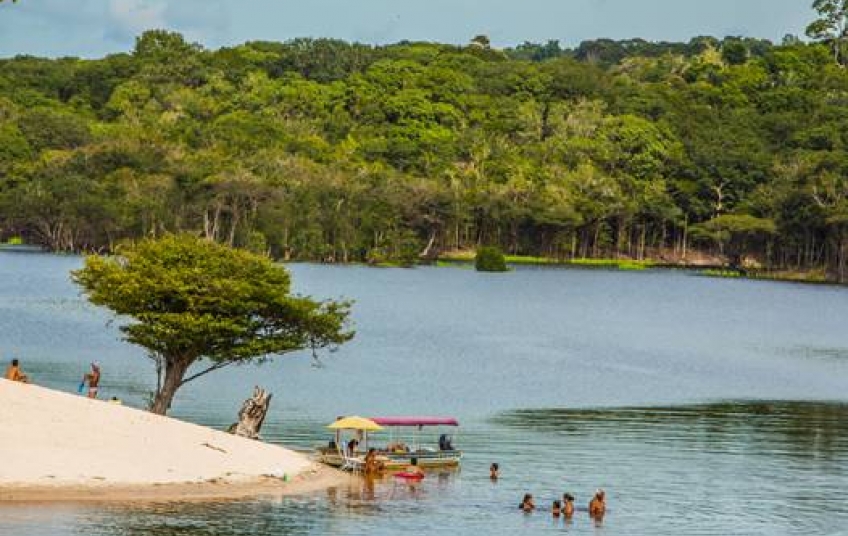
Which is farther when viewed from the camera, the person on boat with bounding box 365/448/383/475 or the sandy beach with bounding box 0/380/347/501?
the person on boat with bounding box 365/448/383/475

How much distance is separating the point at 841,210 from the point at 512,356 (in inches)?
3964

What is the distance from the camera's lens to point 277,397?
71562 millimetres

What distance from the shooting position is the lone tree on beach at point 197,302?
55.1 m

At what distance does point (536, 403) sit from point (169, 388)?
2333cm

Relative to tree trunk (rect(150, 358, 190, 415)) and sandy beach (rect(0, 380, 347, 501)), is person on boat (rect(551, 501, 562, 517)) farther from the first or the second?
tree trunk (rect(150, 358, 190, 415))

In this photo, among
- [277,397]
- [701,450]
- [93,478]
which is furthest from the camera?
[277,397]

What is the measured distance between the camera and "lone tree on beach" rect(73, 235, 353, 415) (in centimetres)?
5512

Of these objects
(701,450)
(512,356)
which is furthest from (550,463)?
(512,356)

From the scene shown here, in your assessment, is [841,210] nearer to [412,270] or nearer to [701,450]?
[412,270]

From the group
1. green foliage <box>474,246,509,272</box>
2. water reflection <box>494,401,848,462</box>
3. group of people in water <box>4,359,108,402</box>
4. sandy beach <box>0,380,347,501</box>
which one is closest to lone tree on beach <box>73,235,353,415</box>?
group of people in water <box>4,359,108,402</box>

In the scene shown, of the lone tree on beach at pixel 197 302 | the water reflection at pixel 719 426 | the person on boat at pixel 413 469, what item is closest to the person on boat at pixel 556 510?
the person on boat at pixel 413 469

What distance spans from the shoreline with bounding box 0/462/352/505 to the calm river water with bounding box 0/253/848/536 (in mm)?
736

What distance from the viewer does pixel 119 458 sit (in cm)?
4506

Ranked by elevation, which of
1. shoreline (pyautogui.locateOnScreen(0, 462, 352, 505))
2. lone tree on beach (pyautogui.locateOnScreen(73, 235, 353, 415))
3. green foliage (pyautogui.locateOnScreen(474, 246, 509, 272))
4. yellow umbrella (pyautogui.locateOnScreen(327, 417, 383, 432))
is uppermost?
green foliage (pyautogui.locateOnScreen(474, 246, 509, 272))
